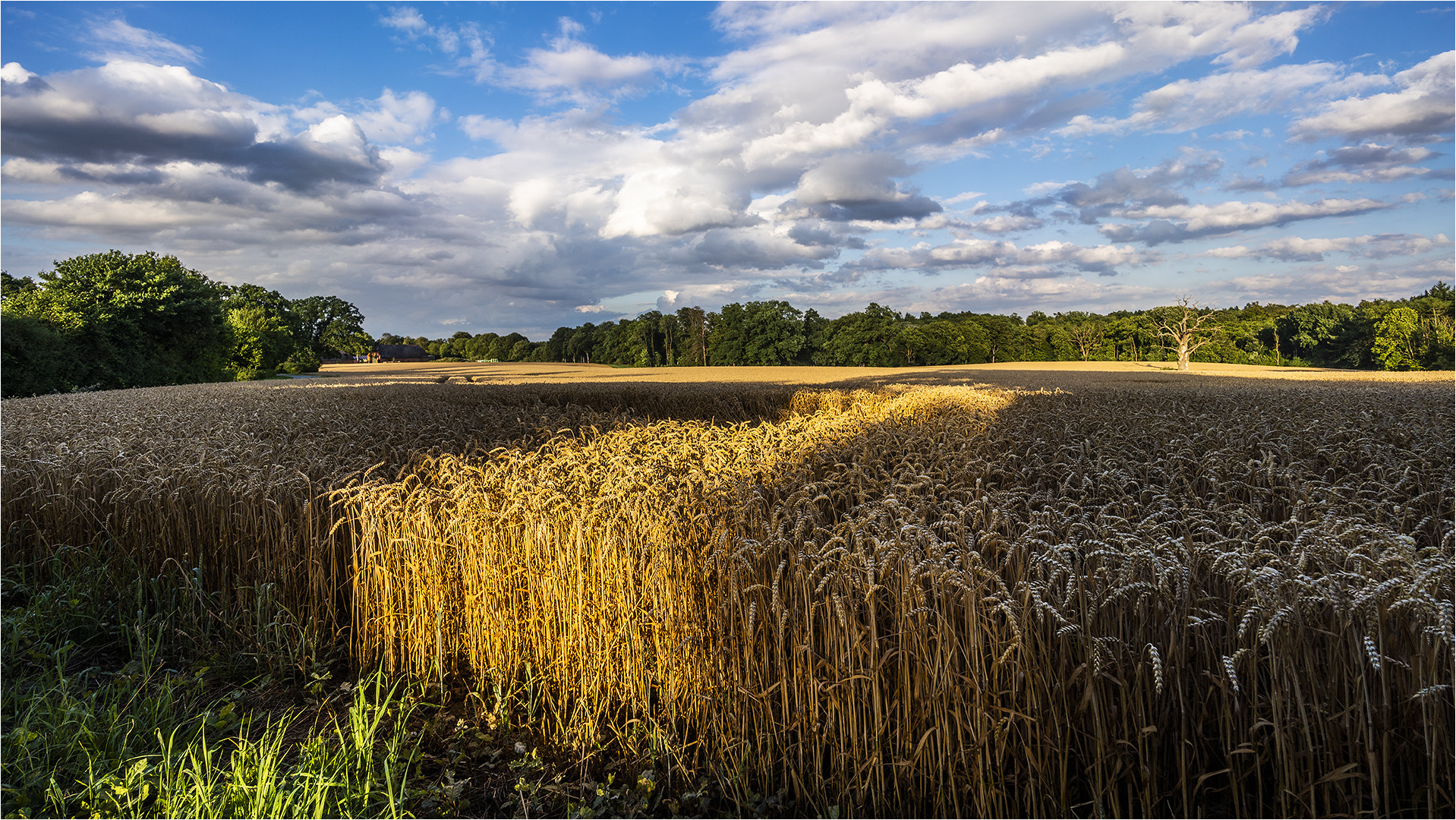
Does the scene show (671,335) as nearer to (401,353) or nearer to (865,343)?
(865,343)

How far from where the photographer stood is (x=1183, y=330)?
45906 mm

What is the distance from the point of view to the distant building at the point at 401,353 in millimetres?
110562

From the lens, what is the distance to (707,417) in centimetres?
1473

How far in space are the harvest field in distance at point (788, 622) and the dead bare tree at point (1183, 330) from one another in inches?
1880

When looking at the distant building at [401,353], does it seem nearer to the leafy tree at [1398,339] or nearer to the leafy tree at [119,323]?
the leafy tree at [119,323]

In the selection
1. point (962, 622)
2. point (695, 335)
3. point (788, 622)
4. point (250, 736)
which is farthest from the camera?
point (695, 335)

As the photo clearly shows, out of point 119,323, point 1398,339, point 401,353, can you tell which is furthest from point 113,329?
point 401,353

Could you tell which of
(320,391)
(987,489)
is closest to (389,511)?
(987,489)

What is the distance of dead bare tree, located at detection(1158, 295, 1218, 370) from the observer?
45.6 metres

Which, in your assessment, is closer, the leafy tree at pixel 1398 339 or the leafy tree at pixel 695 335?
the leafy tree at pixel 1398 339

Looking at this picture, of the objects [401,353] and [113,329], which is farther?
[401,353]

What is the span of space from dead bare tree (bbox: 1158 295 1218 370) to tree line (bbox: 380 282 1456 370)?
253mm

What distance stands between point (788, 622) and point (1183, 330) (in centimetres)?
5388

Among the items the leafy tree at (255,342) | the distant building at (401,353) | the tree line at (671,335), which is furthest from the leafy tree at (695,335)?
the distant building at (401,353)
